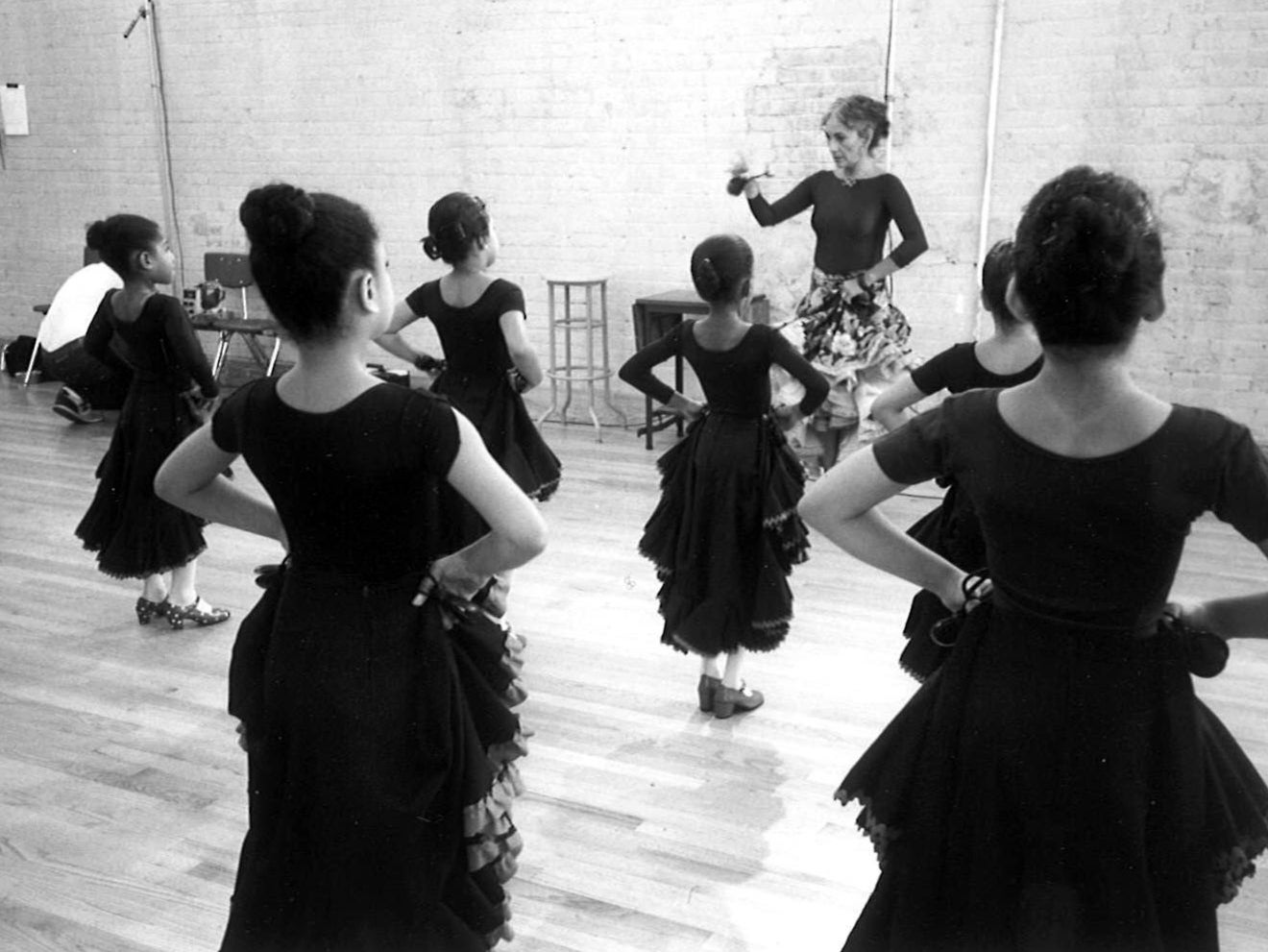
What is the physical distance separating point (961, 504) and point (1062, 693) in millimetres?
1121

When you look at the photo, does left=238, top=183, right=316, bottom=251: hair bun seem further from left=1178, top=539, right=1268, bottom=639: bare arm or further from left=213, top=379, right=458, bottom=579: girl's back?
left=1178, top=539, right=1268, bottom=639: bare arm

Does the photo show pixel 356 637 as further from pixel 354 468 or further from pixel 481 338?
pixel 481 338

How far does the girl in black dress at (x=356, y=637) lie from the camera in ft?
5.85

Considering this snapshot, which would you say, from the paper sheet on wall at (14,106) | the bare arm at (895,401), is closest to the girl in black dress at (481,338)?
the bare arm at (895,401)

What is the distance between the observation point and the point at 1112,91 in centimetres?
585

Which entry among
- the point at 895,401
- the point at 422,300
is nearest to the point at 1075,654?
the point at 895,401

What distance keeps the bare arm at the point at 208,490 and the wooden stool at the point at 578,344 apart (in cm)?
482

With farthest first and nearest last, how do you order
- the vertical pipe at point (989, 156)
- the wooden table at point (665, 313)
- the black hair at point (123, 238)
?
the wooden table at point (665, 313) < the vertical pipe at point (989, 156) < the black hair at point (123, 238)

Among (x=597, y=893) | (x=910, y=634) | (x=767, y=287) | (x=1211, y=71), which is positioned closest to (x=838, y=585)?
(x=910, y=634)

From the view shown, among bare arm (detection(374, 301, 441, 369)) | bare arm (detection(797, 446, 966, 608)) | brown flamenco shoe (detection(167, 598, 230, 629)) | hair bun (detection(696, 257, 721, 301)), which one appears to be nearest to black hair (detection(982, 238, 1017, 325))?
hair bun (detection(696, 257, 721, 301))

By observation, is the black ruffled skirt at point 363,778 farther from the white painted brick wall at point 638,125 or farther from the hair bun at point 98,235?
the white painted brick wall at point 638,125

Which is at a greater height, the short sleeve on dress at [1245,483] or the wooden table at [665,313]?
the short sleeve on dress at [1245,483]

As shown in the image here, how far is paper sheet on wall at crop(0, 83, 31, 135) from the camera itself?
9172 millimetres

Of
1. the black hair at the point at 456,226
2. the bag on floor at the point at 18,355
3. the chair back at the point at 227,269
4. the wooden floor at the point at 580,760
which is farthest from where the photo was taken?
the bag on floor at the point at 18,355
